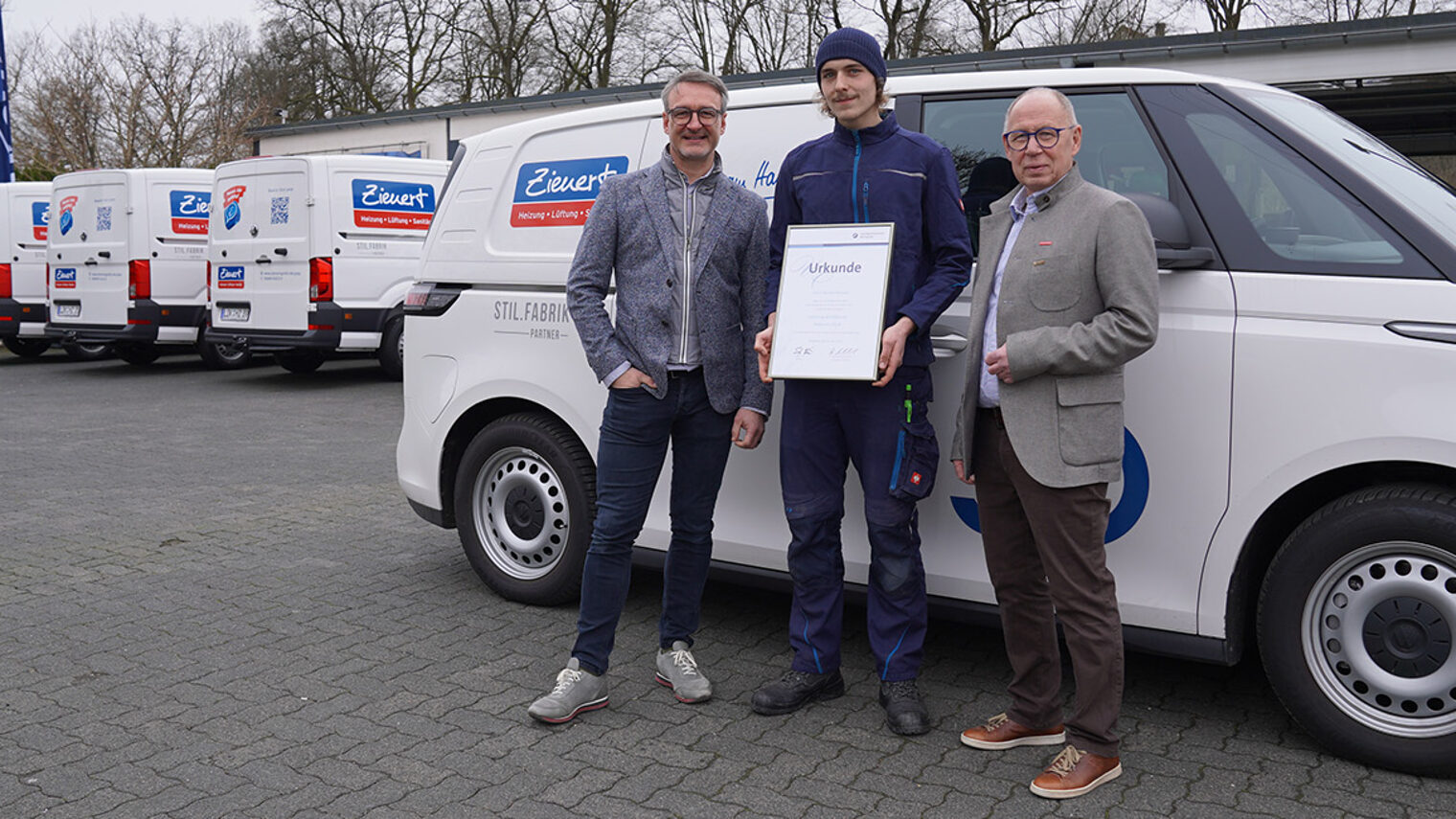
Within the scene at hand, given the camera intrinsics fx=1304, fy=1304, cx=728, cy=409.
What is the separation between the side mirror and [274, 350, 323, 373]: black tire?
12.4m

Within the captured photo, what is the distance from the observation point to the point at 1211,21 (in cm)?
2873

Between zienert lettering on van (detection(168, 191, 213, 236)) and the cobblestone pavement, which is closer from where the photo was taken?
the cobblestone pavement

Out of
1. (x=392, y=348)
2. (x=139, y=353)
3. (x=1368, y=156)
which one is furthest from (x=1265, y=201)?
(x=139, y=353)

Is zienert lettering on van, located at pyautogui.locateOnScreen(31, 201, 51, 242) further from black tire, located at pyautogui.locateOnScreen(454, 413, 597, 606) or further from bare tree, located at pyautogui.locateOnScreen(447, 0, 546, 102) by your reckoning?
bare tree, located at pyautogui.locateOnScreen(447, 0, 546, 102)

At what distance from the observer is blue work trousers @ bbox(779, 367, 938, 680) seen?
366cm

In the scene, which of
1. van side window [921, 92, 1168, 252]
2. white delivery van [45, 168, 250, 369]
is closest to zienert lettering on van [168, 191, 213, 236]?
white delivery van [45, 168, 250, 369]

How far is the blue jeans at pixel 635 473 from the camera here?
3914 mm

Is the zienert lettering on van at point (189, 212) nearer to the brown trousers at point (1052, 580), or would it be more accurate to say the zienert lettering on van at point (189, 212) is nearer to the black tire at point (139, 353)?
the black tire at point (139, 353)

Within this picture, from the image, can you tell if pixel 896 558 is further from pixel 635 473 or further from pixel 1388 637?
pixel 1388 637

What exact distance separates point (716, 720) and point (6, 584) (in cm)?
342

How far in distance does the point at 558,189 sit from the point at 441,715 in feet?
6.61

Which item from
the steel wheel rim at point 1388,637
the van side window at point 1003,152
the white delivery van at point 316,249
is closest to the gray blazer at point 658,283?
the van side window at point 1003,152

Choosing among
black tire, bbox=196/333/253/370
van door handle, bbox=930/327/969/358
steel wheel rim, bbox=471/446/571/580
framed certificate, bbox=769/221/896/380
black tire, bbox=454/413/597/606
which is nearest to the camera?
A: framed certificate, bbox=769/221/896/380

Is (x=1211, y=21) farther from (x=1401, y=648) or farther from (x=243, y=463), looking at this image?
(x=1401, y=648)
